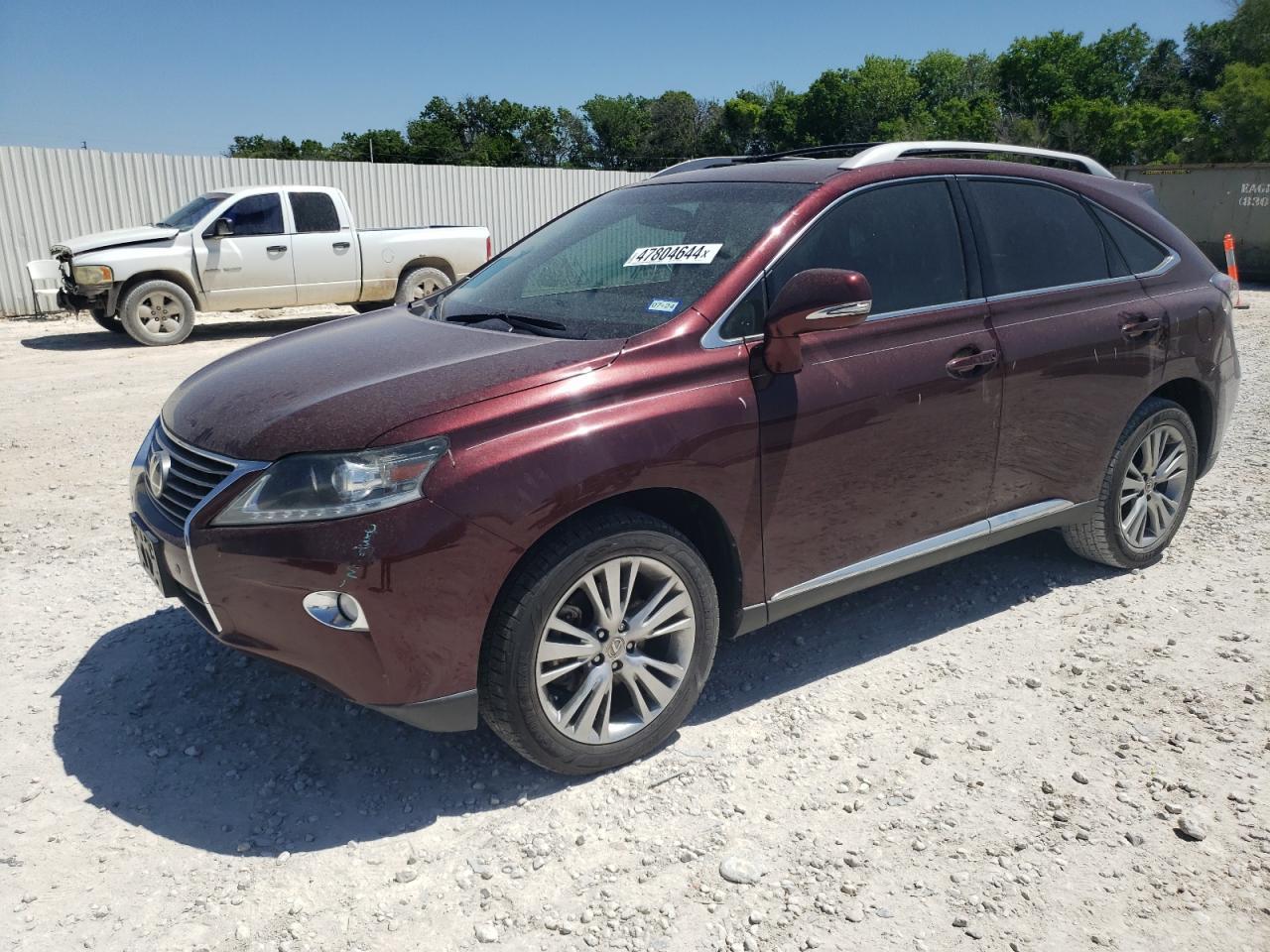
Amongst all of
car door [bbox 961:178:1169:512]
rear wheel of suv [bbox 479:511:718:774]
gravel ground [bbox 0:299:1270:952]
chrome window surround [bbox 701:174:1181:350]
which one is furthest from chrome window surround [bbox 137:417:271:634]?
car door [bbox 961:178:1169:512]

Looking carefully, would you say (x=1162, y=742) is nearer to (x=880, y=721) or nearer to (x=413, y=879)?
(x=880, y=721)

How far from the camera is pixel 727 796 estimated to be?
3.03m

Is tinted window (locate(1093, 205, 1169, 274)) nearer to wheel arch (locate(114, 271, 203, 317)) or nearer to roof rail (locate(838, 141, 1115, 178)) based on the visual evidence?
roof rail (locate(838, 141, 1115, 178))

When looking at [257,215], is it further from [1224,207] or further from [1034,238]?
[1224,207]

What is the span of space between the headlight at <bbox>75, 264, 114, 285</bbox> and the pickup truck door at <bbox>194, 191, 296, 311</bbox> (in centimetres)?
105

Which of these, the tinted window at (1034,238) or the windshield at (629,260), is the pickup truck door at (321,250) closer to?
the windshield at (629,260)

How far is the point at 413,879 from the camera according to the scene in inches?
105

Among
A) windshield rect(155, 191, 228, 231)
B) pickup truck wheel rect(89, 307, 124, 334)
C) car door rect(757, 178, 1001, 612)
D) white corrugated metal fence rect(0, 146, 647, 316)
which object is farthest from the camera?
white corrugated metal fence rect(0, 146, 647, 316)

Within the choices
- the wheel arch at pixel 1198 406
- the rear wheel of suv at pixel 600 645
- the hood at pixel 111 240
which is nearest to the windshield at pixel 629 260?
the rear wheel of suv at pixel 600 645

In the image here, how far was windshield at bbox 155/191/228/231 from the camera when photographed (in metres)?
12.5

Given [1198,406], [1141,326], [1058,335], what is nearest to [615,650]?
[1058,335]

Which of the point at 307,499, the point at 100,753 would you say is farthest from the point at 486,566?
the point at 100,753

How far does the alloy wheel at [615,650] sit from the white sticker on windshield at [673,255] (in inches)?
42.7

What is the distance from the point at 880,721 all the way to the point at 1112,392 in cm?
186
